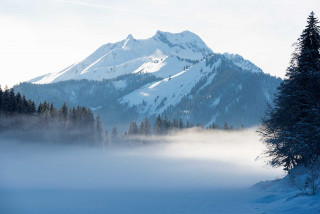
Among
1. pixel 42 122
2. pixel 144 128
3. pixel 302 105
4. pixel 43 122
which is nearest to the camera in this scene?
pixel 302 105

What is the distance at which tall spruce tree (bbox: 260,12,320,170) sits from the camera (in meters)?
22.2

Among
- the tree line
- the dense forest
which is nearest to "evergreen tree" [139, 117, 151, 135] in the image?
the dense forest

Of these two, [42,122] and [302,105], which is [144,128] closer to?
[42,122]

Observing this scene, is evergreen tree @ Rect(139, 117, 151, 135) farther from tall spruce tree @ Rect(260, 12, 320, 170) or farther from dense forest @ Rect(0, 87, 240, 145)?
tall spruce tree @ Rect(260, 12, 320, 170)

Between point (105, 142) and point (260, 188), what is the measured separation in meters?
92.2

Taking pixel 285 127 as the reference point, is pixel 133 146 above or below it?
below

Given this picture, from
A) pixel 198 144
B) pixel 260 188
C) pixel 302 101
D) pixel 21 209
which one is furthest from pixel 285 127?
pixel 198 144

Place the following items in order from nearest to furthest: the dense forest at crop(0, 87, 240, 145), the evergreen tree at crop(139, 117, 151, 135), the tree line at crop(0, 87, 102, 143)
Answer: the tree line at crop(0, 87, 102, 143) < the dense forest at crop(0, 87, 240, 145) < the evergreen tree at crop(139, 117, 151, 135)

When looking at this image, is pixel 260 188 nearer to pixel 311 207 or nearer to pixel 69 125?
pixel 311 207

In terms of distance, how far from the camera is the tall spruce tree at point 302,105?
73.0ft

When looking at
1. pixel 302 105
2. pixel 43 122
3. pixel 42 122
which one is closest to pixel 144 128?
pixel 43 122

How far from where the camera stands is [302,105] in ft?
81.2

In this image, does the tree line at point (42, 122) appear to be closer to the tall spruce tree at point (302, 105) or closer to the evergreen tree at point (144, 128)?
the evergreen tree at point (144, 128)

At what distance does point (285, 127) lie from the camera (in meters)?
26.9
